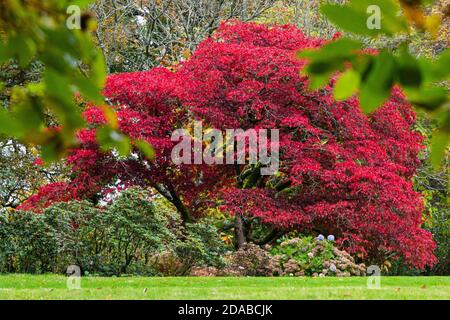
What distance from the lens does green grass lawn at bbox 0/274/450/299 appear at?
6.49m

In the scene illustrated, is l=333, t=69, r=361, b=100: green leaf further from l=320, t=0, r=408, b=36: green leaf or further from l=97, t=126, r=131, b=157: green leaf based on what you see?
l=97, t=126, r=131, b=157: green leaf

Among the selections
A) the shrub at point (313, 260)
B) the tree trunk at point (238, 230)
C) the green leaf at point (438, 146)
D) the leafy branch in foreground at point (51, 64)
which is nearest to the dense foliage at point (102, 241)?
the shrub at point (313, 260)

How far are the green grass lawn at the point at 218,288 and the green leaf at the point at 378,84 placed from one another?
18.2ft

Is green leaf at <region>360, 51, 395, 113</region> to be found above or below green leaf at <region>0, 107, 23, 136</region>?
above

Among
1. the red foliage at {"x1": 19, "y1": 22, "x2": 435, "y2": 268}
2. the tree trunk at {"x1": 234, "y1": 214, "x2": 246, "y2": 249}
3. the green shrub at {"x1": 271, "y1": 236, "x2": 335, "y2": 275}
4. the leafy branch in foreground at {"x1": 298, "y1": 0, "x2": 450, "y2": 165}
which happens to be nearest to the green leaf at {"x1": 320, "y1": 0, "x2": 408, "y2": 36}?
the leafy branch in foreground at {"x1": 298, "y1": 0, "x2": 450, "y2": 165}

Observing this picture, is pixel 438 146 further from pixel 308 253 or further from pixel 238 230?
pixel 238 230

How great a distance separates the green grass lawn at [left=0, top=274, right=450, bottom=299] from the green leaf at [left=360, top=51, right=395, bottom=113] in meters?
5.53

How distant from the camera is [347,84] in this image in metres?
0.98

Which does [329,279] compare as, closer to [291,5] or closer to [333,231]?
[333,231]

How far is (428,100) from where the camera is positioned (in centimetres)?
97

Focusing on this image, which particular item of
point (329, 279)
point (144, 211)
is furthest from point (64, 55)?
point (144, 211)

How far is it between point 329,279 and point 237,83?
405cm

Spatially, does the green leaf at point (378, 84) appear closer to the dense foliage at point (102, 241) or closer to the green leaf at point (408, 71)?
the green leaf at point (408, 71)
